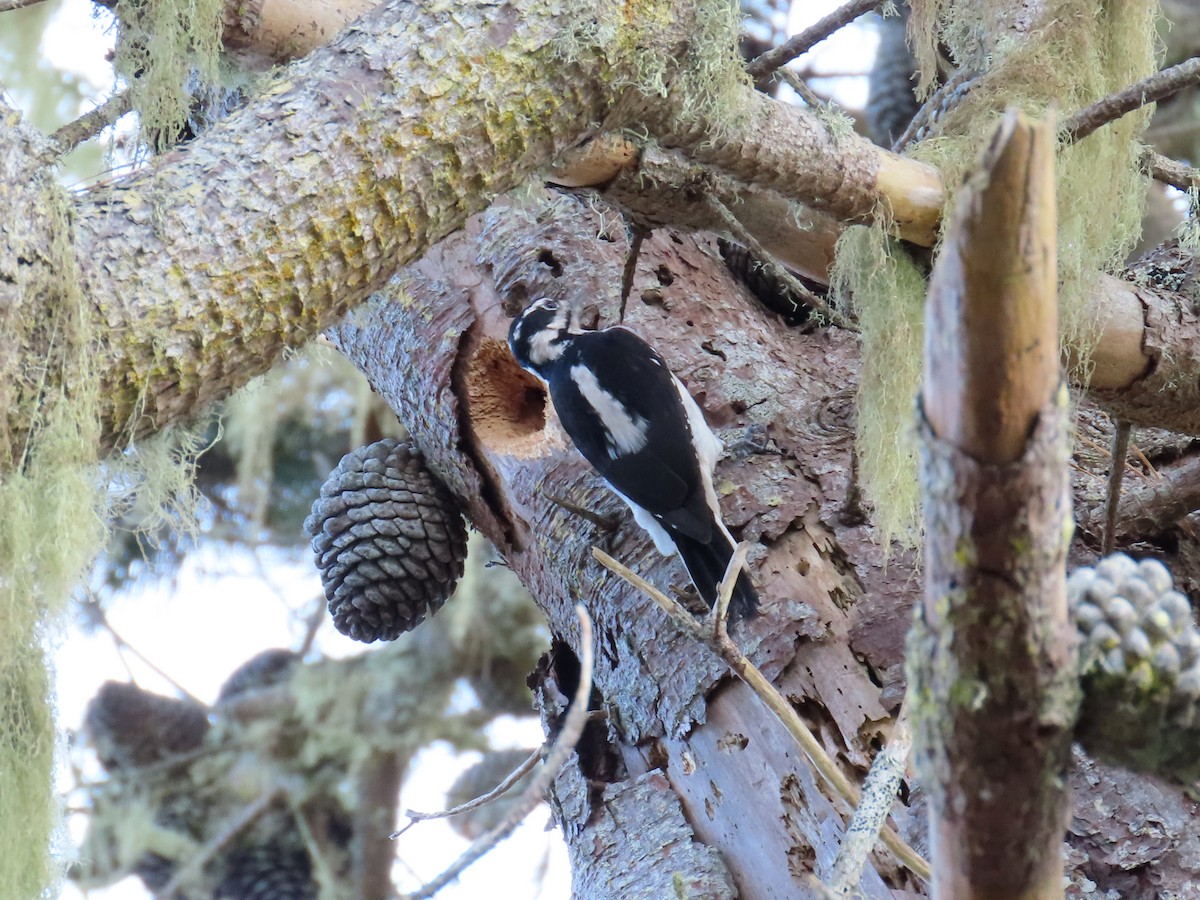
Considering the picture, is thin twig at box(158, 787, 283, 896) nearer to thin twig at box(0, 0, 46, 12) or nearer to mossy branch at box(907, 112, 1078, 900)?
thin twig at box(0, 0, 46, 12)

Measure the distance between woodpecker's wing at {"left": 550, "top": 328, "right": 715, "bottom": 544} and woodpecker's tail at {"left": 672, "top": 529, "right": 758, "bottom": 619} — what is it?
3cm

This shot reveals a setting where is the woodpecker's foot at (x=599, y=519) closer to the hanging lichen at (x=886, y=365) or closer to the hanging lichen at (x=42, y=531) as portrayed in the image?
the hanging lichen at (x=886, y=365)

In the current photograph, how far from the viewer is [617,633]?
5.90 ft

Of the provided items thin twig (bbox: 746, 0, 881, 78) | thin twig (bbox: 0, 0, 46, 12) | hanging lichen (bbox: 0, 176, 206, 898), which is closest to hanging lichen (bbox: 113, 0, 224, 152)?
thin twig (bbox: 0, 0, 46, 12)

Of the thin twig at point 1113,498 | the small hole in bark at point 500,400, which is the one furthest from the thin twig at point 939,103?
the small hole in bark at point 500,400

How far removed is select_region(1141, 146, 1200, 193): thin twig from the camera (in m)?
2.01

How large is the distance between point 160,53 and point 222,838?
2.46 m

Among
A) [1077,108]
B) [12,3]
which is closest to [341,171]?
[12,3]

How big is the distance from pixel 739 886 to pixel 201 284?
38.7 inches

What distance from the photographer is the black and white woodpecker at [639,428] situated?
1.95 meters

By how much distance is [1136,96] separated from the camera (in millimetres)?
1603

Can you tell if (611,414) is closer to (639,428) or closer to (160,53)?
(639,428)

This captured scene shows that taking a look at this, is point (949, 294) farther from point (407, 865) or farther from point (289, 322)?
point (407, 865)

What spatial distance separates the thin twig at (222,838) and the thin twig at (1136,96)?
112 inches
